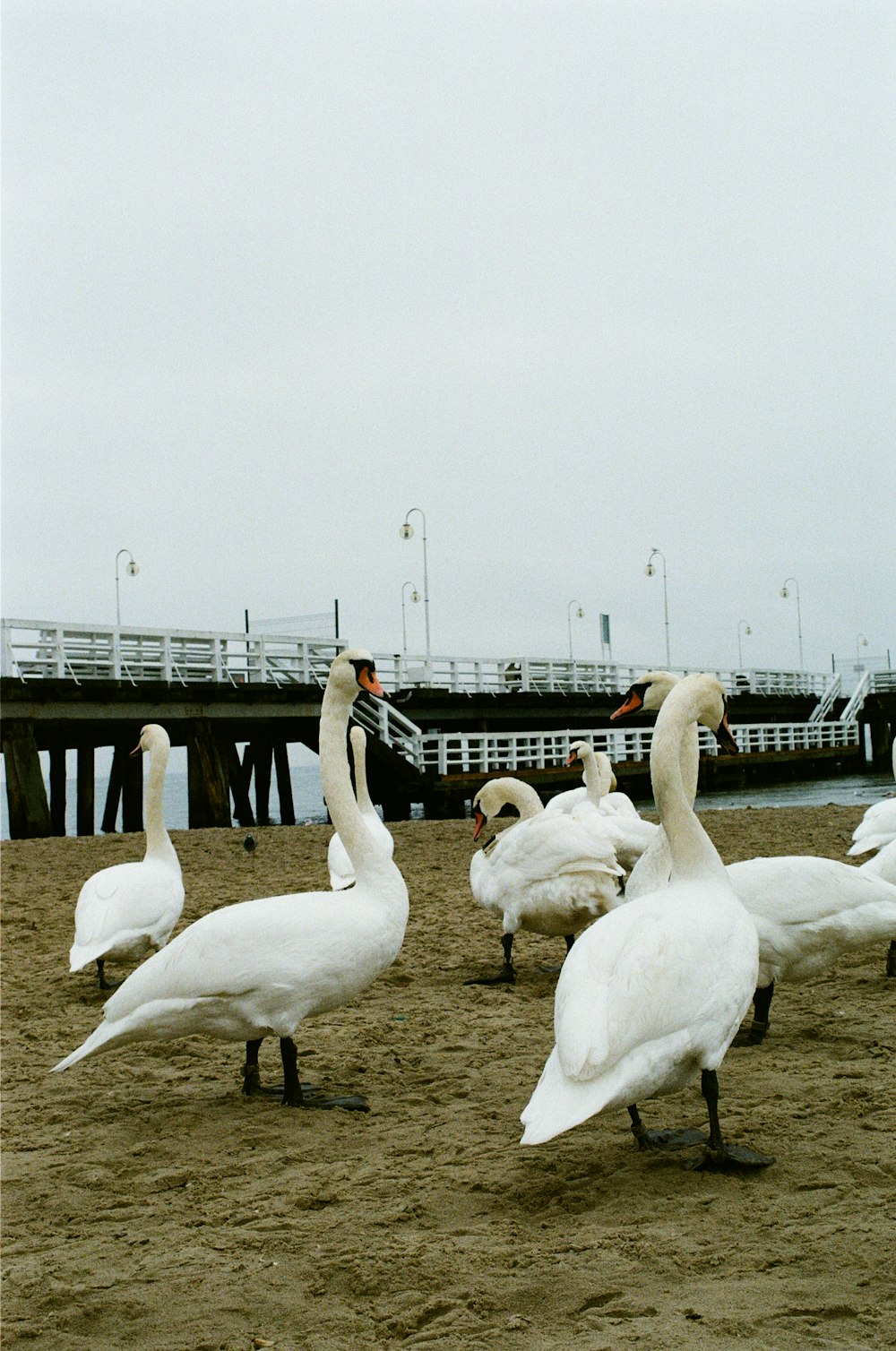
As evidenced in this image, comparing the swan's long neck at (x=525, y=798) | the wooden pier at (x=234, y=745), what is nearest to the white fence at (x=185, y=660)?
the wooden pier at (x=234, y=745)

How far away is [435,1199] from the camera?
4020 mm

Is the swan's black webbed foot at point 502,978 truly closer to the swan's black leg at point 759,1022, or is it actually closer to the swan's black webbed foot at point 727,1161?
the swan's black leg at point 759,1022

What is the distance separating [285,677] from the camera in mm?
28406

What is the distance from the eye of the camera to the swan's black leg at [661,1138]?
14.3 ft

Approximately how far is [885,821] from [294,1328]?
23.8 ft

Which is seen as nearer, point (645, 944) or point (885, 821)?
point (645, 944)

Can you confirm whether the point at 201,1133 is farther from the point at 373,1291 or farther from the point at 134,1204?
the point at 373,1291

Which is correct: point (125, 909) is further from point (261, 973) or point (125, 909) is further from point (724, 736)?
point (724, 736)

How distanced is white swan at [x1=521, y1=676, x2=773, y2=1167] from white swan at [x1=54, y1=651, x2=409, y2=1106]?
4.08ft

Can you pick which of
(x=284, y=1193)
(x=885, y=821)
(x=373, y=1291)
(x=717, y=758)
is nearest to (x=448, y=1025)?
(x=284, y=1193)

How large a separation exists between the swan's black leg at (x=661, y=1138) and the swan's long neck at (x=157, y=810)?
4.04 m

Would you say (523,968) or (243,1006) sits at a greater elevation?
(243,1006)

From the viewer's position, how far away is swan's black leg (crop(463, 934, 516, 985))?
25.0 ft

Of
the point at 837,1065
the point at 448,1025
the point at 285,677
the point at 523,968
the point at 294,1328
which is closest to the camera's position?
the point at 294,1328
